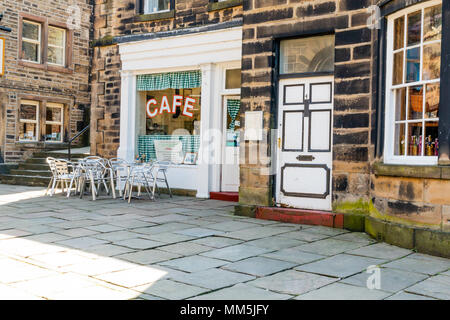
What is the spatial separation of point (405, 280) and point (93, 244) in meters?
3.61

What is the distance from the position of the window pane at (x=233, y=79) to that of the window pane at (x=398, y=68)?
4582mm

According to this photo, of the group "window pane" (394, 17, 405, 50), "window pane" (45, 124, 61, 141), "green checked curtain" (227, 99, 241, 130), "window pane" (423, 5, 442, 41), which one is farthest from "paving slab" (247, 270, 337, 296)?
"window pane" (45, 124, 61, 141)

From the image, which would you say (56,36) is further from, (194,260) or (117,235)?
(194,260)

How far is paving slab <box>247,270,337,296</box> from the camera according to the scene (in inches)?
174

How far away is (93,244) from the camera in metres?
6.16

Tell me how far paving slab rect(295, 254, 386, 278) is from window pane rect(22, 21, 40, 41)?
14536mm

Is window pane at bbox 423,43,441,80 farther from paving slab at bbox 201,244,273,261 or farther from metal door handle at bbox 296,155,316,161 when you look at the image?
paving slab at bbox 201,244,273,261

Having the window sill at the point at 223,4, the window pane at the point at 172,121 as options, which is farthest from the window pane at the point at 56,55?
the window sill at the point at 223,4

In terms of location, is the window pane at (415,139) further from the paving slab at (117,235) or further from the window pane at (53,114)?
the window pane at (53,114)

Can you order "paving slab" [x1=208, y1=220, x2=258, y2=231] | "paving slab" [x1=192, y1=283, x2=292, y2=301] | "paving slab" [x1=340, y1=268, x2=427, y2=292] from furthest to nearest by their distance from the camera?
"paving slab" [x1=208, y1=220, x2=258, y2=231] < "paving slab" [x1=340, y1=268, x2=427, y2=292] < "paving slab" [x1=192, y1=283, x2=292, y2=301]
